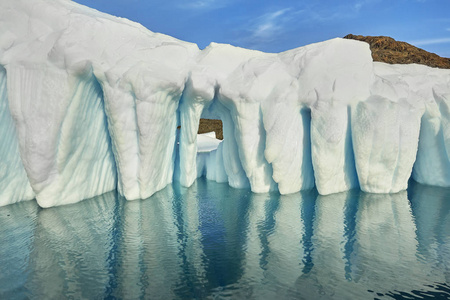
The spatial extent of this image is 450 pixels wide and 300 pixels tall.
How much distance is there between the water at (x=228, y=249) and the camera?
527 cm

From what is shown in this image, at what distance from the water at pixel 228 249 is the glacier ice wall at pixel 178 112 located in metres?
1.18

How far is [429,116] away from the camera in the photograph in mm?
12648

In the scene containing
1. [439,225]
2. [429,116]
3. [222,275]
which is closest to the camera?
[222,275]

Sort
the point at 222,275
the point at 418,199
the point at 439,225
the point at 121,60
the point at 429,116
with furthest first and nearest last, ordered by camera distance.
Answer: the point at 429,116 → the point at 418,199 → the point at 121,60 → the point at 439,225 → the point at 222,275

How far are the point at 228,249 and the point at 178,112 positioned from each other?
24.0 feet

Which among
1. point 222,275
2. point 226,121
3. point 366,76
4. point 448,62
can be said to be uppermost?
point 448,62

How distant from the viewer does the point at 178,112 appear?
512 inches

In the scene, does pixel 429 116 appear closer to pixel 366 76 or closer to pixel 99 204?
pixel 366 76

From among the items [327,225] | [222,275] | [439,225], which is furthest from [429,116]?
[222,275]

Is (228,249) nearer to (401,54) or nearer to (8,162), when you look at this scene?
(8,162)

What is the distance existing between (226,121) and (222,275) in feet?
26.5

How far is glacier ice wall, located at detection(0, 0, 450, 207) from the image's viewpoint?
941 cm

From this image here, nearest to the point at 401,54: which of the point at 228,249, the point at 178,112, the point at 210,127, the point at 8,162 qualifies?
the point at 210,127

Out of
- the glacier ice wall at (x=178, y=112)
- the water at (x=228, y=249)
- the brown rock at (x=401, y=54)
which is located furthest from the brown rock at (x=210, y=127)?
the water at (x=228, y=249)
